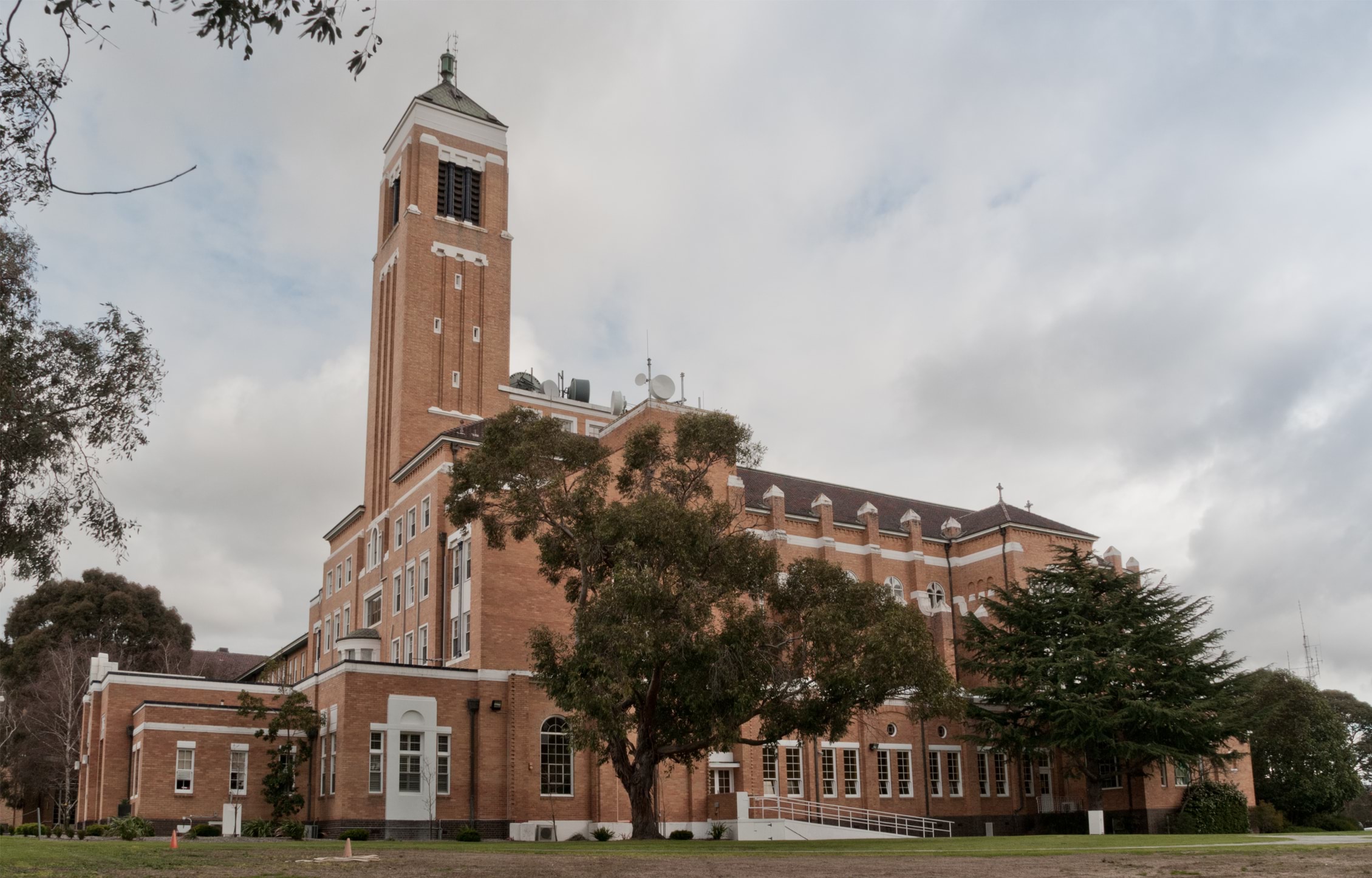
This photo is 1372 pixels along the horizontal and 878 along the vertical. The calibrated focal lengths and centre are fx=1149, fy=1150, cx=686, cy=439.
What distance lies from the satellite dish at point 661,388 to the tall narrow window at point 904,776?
57.6ft

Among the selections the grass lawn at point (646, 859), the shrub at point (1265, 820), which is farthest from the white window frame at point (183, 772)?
the shrub at point (1265, 820)

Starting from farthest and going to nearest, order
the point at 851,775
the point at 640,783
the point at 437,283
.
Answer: the point at 437,283
the point at 851,775
the point at 640,783

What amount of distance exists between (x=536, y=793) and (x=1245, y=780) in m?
33.7

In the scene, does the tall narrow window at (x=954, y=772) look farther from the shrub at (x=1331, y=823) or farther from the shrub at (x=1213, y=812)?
the shrub at (x=1331, y=823)

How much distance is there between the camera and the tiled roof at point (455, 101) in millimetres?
60562

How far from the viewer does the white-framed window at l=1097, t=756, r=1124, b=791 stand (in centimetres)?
4709

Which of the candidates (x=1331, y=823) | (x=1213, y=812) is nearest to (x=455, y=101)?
(x=1213, y=812)

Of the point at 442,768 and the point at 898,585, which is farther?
the point at 898,585

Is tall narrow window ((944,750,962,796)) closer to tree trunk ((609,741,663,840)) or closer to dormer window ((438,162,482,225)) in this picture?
tree trunk ((609,741,663,840))

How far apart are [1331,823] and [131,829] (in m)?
51.8

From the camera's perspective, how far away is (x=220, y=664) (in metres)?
94.1

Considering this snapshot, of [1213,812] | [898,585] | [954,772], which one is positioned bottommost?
[1213,812]

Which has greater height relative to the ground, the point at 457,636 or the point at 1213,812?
the point at 457,636

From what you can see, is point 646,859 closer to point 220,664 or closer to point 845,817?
point 845,817
